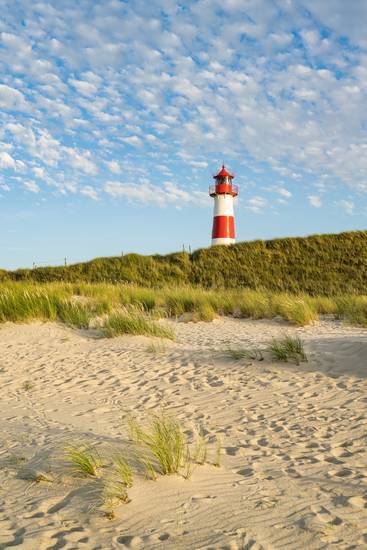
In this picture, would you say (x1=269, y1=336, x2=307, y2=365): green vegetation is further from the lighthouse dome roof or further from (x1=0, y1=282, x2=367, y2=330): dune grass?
the lighthouse dome roof

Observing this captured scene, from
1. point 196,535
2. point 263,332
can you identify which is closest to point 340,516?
point 196,535

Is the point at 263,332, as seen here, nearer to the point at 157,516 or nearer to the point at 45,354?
the point at 45,354

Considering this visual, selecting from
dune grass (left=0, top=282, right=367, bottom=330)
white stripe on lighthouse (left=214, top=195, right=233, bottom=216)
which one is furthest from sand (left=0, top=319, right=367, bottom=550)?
white stripe on lighthouse (left=214, top=195, right=233, bottom=216)

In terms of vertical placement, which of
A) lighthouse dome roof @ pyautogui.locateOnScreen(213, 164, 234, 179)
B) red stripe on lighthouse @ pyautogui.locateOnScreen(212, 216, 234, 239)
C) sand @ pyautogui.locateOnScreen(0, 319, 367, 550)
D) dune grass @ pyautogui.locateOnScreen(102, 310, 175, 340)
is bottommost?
sand @ pyautogui.locateOnScreen(0, 319, 367, 550)

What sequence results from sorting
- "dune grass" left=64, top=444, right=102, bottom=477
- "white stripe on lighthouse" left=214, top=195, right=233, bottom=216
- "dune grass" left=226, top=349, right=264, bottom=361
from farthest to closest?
"white stripe on lighthouse" left=214, top=195, right=233, bottom=216, "dune grass" left=226, top=349, right=264, bottom=361, "dune grass" left=64, top=444, right=102, bottom=477

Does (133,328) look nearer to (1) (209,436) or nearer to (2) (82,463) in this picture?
(1) (209,436)

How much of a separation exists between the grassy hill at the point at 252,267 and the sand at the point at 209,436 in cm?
1434

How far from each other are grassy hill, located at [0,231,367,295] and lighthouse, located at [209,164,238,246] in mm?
3239

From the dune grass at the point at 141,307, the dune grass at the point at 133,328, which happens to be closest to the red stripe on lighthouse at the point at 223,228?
the dune grass at the point at 141,307

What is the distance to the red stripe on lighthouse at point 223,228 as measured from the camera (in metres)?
29.5

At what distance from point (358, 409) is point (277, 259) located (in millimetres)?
20297

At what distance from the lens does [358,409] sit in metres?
5.15

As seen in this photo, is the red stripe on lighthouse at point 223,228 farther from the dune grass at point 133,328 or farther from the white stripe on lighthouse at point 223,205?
the dune grass at point 133,328

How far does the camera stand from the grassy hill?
23.2m
